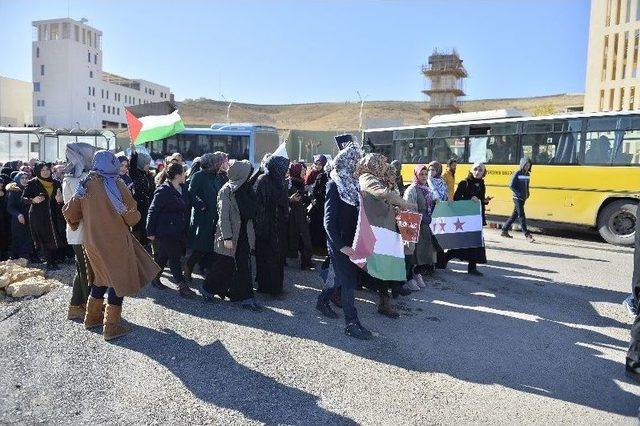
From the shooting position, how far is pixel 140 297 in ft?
20.4

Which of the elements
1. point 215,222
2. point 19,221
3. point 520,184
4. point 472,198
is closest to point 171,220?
point 215,222

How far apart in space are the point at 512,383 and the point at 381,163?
2.28 meters

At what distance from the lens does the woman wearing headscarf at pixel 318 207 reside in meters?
7.95

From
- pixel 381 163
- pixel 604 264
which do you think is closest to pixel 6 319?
pixel 381 163

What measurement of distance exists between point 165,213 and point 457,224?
13.8 ft

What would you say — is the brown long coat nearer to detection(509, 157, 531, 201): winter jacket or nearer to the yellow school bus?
detection(509, 157, 531, 201): winter jacket

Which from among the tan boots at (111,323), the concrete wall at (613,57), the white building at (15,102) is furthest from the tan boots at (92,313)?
the white building at (15,102)

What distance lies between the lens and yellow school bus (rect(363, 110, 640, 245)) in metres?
11.2

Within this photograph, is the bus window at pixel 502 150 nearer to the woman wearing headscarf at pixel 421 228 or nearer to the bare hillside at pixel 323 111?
the woman wearing headscarf at pixel 421 228

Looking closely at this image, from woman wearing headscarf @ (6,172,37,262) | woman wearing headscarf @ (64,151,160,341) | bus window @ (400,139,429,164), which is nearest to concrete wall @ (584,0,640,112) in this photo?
bus window @ (400,139,429,164)

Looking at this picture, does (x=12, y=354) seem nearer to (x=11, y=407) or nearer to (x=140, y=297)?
(x=11, y=407)

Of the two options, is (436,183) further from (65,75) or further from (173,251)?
(65,75)

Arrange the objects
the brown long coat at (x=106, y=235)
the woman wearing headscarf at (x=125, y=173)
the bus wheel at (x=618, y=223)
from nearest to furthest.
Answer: the brown long coat at (x=106, y=235)
the woman wearing headscarf at (x=125, y=173)
the bus wheel at (x=618, y=223)

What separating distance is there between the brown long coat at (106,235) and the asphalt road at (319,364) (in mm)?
620
